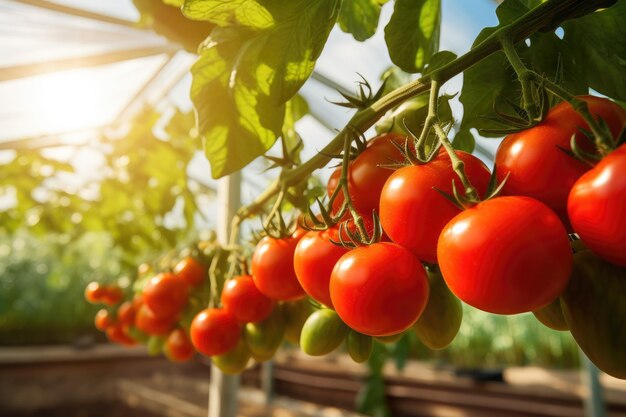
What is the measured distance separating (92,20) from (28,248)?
5.45m

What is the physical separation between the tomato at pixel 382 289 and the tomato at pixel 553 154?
0.27ft

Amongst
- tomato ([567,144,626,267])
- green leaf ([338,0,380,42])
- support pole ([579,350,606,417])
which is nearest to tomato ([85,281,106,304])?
green leaf ([338,0,380,42])

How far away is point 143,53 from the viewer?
2.18 meters

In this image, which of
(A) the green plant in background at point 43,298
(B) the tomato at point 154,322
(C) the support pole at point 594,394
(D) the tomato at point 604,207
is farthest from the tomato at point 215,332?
(A) the green plant in background at point 43,298

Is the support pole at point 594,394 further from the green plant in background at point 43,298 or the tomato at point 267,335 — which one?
the green plant in background at point 43,298

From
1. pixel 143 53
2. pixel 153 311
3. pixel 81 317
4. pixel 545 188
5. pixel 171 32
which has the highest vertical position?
pixel 143 53

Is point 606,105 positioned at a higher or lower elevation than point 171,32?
lower

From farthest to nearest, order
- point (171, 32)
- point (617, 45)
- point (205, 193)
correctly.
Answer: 1. point (205, 193)
2. point (171, 32)
3. point (617, 45)

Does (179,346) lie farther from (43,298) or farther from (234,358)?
(43,298)

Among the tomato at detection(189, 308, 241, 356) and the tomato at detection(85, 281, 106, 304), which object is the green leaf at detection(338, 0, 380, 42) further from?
the tomato at detection(85, 281, 106, 304)

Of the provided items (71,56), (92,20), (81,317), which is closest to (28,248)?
(81,317)

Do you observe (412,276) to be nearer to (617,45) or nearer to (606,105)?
(606,105)

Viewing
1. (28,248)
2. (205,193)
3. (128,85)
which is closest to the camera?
(128,85)

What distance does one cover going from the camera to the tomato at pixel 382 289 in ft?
0.98
